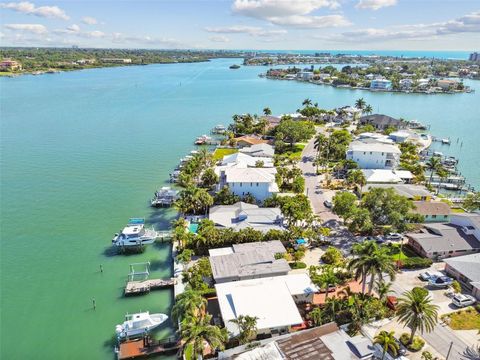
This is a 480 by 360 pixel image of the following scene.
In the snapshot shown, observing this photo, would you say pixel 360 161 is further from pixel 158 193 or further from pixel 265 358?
pixel 265 358

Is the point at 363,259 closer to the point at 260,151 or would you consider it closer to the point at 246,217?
the point at 246,217

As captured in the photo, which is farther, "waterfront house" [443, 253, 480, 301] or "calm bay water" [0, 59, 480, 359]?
"waterfront house" [443, 253, 480, 301]

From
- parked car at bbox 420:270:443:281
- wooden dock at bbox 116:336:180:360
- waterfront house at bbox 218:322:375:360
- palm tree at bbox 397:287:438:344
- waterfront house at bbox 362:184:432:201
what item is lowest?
wooden dock at bbox 116:336:180:360

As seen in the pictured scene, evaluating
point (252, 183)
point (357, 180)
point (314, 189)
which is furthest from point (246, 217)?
point (357, 180)

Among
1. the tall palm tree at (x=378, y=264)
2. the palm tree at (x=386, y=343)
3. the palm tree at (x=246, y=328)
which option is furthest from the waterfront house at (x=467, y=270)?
the palm tree at (x=246, y=328)

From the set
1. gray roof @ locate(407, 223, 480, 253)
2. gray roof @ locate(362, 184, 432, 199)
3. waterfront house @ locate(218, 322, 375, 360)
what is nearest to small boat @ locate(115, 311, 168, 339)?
waterfront house @ locate(218, 322, 375, 360)

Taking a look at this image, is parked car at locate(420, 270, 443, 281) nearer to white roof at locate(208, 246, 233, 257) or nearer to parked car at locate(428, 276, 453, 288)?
parked car at locate(428, 276, 453, 288)

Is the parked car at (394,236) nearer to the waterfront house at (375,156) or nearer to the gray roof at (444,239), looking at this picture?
the gray roof at (444,239)
